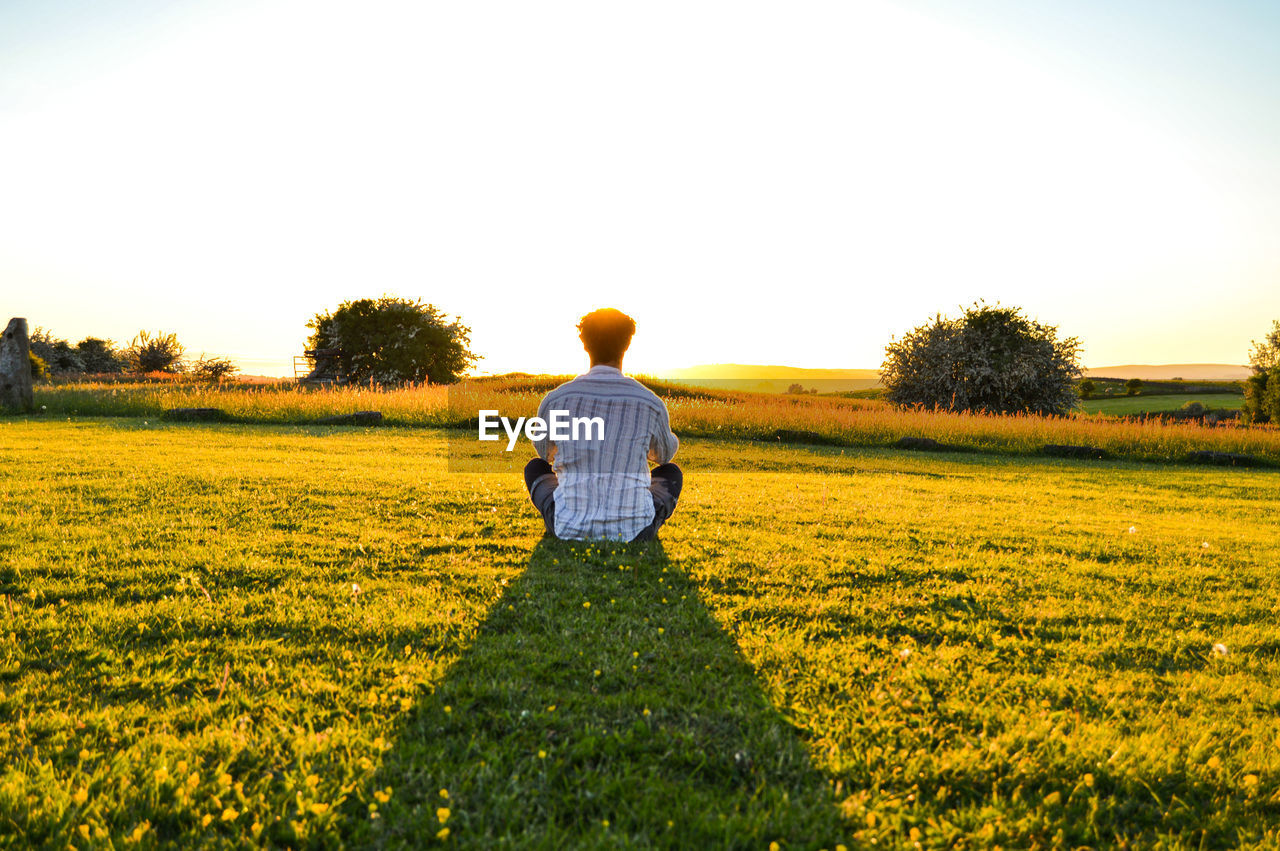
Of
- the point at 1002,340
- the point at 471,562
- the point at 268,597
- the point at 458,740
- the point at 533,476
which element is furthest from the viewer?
the point at 1002,340

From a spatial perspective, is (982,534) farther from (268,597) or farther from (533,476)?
(268,597)

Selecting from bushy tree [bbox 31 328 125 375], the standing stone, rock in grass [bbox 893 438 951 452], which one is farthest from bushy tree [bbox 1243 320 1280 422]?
bushy tree [bbox 31 328 125 375]

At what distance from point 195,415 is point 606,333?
1576 centimetres

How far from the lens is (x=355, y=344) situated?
36.2 metres

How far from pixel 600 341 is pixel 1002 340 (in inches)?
1220

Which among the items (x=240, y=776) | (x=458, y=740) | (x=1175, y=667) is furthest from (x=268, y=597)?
(x=1175, y=667)

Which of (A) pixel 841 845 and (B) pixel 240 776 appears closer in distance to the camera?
(A) pixel 841 845

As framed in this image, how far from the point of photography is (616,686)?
3107 mm

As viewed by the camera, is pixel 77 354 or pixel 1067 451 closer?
pixel 1067 451

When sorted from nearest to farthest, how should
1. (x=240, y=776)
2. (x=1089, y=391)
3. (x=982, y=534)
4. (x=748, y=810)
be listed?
(x=748, y=810) < (x=240, y=776) < (x=982, y=534) < (x=1089, y=391)

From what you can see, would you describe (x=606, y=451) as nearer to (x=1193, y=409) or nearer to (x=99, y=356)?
(x=1193, y=409)

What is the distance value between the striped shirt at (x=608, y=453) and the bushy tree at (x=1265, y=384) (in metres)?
47.0

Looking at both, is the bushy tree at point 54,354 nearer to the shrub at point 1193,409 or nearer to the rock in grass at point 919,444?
the rock in grass at point 919,444

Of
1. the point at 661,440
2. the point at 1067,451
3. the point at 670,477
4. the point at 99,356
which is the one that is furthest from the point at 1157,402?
the point at 99,356
